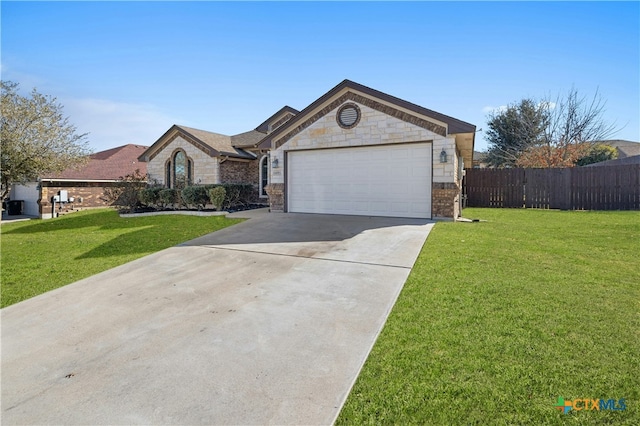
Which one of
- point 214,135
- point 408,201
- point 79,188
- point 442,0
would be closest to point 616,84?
point 442,0

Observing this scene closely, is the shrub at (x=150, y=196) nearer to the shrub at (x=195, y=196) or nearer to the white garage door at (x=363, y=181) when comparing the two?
the shrub at (x=195, y=196)

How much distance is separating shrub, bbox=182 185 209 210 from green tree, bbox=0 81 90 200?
5.54m

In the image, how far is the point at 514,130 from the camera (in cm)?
2977

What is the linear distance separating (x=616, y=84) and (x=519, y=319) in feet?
80.4

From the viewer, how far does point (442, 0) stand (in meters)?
10.5

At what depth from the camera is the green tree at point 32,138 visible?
13.2 m

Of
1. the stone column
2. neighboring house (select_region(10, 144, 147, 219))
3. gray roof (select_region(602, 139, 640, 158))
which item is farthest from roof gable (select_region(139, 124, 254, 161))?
gray roof (select_region(602, 139, 640, 158))

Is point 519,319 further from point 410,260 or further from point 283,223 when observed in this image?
point 283,223

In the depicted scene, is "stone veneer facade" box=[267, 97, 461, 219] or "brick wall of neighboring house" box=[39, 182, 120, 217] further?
"brick wall of neighboring house" box=[39, 182, 120, 217]

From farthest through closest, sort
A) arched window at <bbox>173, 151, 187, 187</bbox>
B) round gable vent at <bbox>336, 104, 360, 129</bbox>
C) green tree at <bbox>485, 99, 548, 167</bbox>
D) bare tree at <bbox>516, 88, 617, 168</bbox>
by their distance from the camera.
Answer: green tree at <bbox>485, 99, 548, 167</bbox>
bare tree at <bbox>516, 88, 617, 168</bbox>
arched window at <bbox>173, 151, 187, 187</bbox>
round gable vent at <bbox>336, 104, 360, 129</bbox>

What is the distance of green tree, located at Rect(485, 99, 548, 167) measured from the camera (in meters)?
27.4

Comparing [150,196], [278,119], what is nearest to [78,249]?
[150,196]

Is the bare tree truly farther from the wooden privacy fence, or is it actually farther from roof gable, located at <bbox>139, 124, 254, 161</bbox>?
roof gable, located at <bbox>139, 124, 254, 161</bbox>

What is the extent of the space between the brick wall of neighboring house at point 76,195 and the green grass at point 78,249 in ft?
23.1
